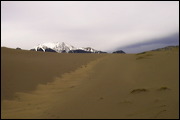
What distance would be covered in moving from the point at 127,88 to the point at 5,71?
21.3 ft

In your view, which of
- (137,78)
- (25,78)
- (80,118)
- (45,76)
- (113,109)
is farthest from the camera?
(45,76)

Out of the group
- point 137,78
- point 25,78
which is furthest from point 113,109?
point 25,78

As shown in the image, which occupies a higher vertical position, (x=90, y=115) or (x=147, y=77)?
(x=147, y=77)

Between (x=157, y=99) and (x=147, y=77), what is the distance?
3.85 m

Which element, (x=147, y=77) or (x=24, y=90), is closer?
(x=24, y=90)

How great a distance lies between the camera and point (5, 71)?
39.9ft

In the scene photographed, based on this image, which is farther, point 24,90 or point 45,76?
point 45,76

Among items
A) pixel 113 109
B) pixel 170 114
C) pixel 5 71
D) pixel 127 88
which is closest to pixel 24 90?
pixel 5 71

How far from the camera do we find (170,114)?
556cm

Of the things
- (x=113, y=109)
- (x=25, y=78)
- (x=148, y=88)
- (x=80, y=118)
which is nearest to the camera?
(x=80, y=118)

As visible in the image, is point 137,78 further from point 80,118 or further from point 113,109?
point 80,118

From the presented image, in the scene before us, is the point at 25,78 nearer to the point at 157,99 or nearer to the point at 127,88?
the point at 127,88

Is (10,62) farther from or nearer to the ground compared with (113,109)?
farther from the ground

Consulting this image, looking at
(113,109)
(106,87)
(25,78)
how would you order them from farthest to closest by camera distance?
(25,78) → (106,87) → (113,109)
